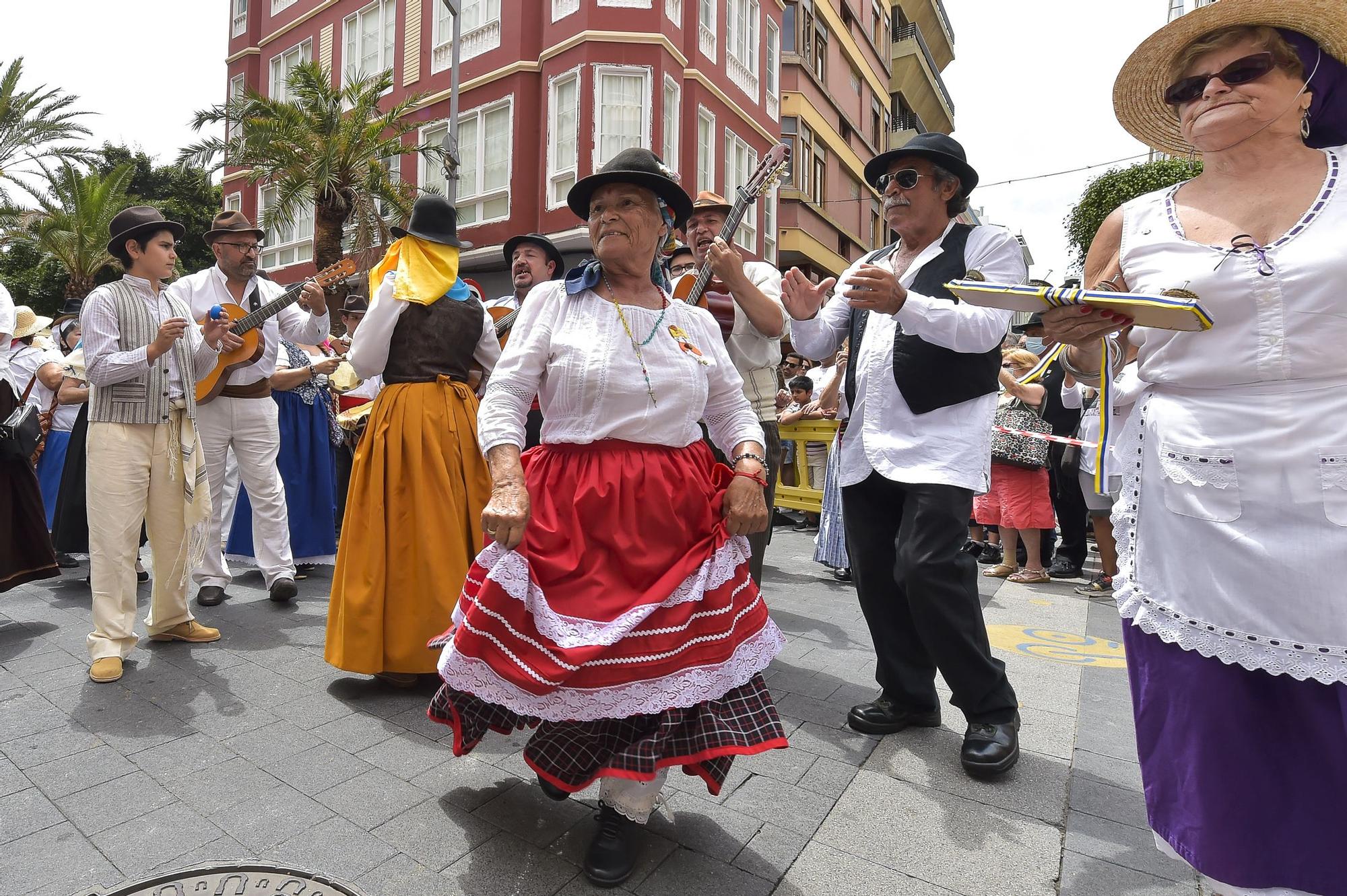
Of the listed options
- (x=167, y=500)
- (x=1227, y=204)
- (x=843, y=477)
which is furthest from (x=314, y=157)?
(x=1227, y=204)

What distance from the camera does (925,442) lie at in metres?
3.07

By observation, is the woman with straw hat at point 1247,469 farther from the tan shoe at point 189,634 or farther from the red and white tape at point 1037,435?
the red and white tape at point 1037,435

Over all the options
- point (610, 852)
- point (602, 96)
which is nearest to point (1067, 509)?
point (610, 852)

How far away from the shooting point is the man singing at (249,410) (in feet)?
17.4

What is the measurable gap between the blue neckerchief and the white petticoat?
10.3ft

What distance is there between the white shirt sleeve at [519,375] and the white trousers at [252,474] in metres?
3.62

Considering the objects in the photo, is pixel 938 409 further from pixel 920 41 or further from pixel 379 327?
pixel 920 41

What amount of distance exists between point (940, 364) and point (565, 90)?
55.3 feet

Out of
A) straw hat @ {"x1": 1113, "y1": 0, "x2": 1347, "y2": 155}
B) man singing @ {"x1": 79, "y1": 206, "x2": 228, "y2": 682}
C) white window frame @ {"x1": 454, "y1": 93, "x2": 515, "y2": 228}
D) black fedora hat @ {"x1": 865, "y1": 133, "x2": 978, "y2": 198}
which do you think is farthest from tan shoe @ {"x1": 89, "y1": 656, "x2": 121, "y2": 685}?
white window frame @ {"x1": 454, "y1": 93, "x2": 515, "y2": 228}

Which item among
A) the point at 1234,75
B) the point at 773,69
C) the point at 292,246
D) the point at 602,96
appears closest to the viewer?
the point at 1234,75

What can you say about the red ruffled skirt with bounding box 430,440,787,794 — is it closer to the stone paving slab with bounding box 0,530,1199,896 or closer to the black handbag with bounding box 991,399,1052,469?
the stone paving slab with bounding box 0,530,1199,896

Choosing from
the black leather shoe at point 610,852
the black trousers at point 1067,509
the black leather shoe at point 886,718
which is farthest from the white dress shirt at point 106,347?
the black trousers at point 1067,509

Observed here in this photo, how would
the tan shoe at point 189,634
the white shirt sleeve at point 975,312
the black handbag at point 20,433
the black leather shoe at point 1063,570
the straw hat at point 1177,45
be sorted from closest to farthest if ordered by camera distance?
the straw hat at point 1177,45 → the white shirt sleeve at point 975,312 → the tan shoe at point 189,634 → the black handbag at point 20,433 → the black leather shoe at point 1063,570

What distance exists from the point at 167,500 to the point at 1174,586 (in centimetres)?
454
